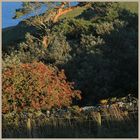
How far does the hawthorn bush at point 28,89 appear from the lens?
19.6 meters

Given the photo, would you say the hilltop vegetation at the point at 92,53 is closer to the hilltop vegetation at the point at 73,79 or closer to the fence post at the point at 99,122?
the hilltop vegetation at the point at 73,79

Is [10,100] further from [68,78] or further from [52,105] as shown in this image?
[68,78]

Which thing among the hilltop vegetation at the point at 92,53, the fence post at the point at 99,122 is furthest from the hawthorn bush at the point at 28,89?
the fence post at the point at 99,122

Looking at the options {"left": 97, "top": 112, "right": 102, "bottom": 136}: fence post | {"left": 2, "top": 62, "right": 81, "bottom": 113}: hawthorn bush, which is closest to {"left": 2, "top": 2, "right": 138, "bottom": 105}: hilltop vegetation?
{"left": 2, "top": 62, "right": 81, "bottom": 113}: hawthorn bush

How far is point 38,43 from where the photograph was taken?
115ft

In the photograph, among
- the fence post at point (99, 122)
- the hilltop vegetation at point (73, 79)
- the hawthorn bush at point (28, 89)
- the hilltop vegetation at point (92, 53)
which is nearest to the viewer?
the fence post at point (99, 122)

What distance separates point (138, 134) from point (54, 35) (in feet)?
68.5

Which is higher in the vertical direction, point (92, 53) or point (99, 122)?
point (92, 53)

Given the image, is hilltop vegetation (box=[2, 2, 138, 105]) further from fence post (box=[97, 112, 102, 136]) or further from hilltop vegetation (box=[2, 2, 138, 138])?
fence post (box=[97, 112, 102, 136])

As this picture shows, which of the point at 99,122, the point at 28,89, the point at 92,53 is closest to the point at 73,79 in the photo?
the point at 92,53

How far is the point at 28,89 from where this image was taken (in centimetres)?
1972

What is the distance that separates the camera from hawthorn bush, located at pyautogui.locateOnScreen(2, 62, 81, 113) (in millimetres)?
19555

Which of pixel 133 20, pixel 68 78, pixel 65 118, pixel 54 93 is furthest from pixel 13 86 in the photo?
pixel 133 20

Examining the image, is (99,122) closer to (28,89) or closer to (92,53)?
(28,89)
